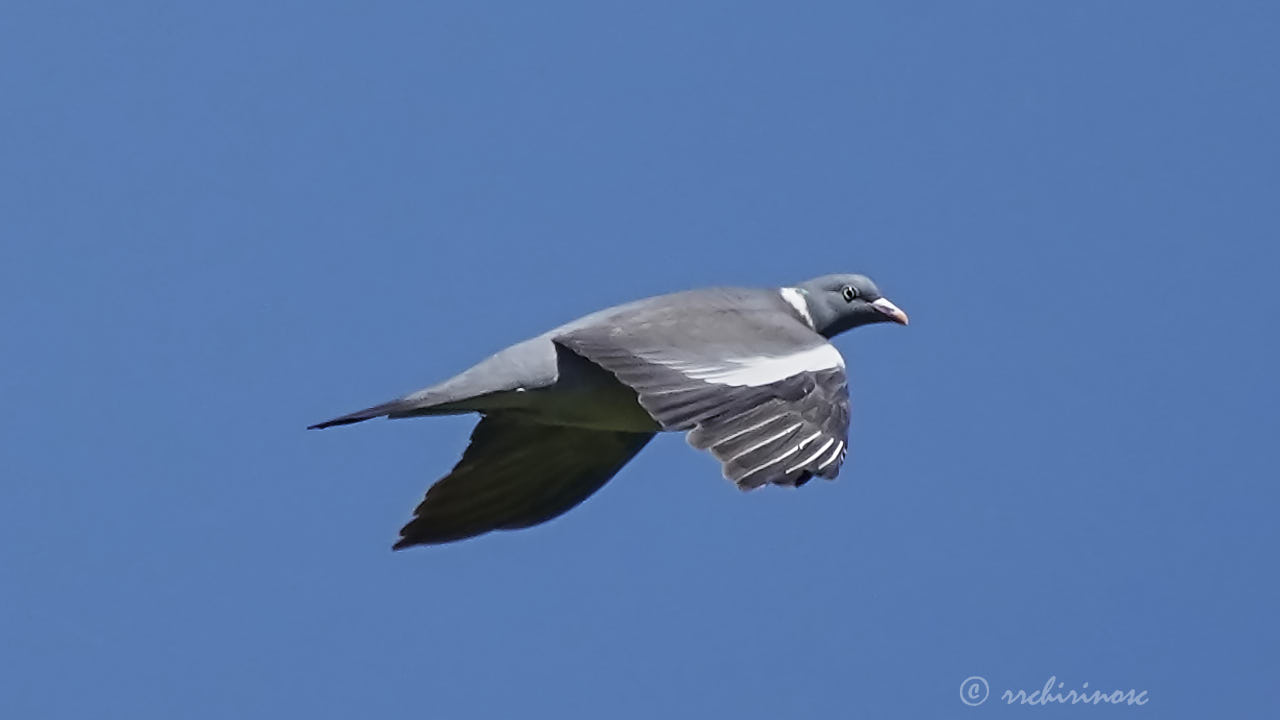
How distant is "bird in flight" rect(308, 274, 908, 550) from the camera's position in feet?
28.7

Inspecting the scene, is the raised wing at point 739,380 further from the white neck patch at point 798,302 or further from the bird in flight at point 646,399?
the white neck patch at point 798,302

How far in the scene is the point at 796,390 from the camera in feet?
29.7

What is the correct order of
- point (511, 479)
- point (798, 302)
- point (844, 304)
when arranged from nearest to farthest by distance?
1. point (511, 479)
2. point (798, 302)
3. point (844, 304)

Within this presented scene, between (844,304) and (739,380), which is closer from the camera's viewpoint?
(739,380)

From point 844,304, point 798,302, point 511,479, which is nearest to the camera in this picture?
point 511,479

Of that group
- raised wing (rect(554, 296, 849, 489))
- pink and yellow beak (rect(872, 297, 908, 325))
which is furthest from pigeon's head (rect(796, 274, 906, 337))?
raised wing (rect(554, 296, 849, 489))

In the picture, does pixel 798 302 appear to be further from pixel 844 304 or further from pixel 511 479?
pixel 511 479

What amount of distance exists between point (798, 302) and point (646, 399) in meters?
2.44

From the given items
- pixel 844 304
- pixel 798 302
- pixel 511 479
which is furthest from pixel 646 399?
pixel 844 304

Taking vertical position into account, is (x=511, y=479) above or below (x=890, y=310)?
below

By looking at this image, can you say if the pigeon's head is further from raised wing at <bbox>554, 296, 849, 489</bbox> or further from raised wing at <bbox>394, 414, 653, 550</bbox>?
raised wing at <bbox>394, 414, 653, 550</bbox>

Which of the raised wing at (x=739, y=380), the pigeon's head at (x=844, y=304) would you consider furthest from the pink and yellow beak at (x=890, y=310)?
the raised wing at (x=739, y=380)

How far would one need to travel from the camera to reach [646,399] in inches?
360

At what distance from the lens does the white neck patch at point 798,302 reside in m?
11.4
